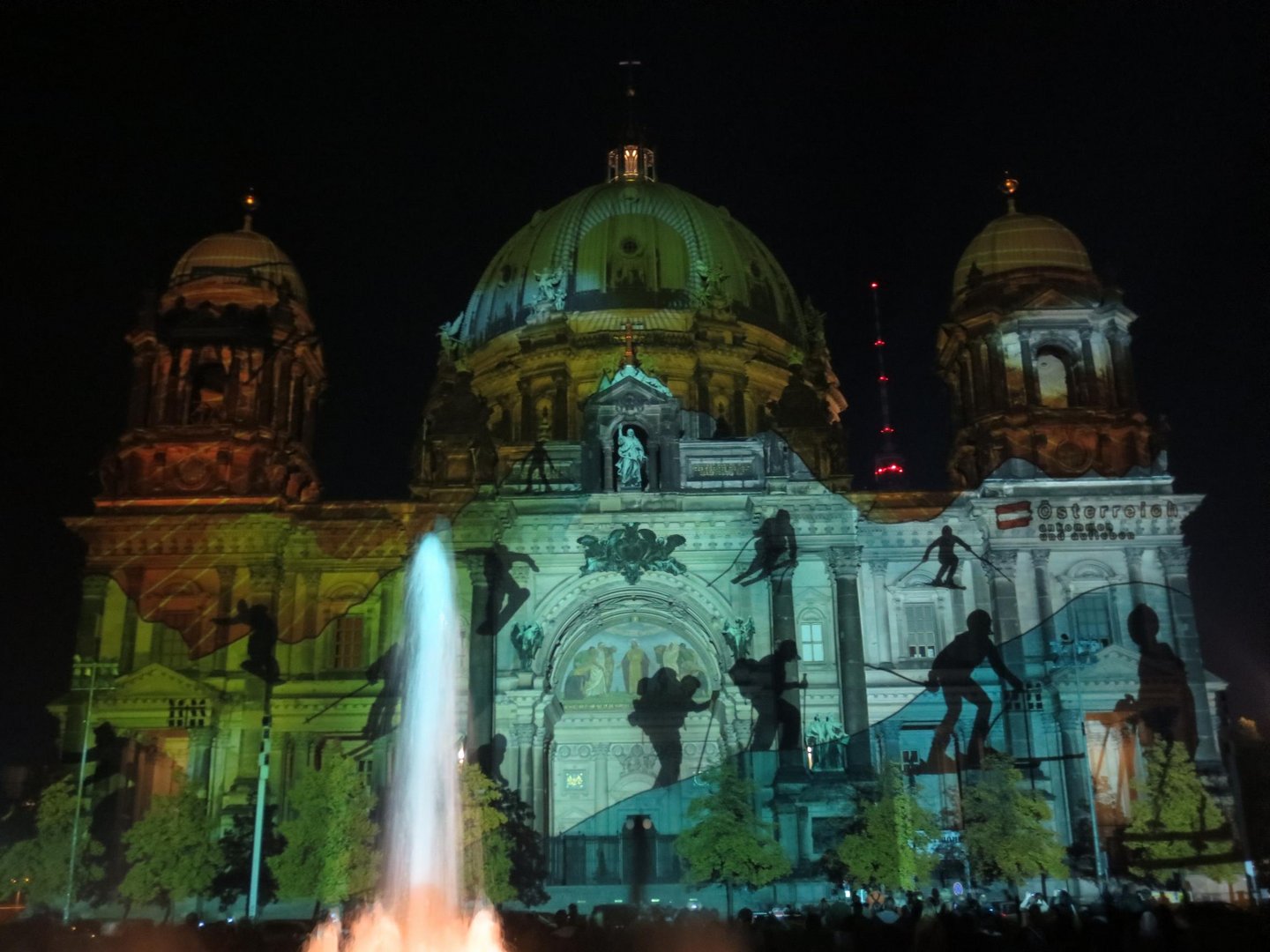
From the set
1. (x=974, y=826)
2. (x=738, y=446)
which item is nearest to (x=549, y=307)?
(x=738, y=446)

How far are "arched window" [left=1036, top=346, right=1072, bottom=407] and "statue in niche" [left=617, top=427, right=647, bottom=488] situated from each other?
18086 millimetres

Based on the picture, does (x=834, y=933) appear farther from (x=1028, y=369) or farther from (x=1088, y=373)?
(x=1088, y=373)

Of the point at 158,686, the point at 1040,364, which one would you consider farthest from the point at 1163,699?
the point at 158,686

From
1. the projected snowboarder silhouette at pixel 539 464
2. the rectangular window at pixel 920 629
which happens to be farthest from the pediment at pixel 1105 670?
Answer: the projected snowboarder silhouette at pixel 539 464

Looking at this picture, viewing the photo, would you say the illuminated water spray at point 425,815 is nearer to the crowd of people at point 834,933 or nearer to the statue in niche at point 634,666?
the crowd of people at point 834,933

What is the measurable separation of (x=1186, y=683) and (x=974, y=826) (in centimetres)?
1206

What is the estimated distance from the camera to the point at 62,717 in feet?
172

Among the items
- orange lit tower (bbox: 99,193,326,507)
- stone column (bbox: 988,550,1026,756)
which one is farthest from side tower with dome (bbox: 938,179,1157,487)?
orange lit tower (bbox: 99,193,326,507)

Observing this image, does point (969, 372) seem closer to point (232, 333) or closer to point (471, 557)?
point (471, 557)

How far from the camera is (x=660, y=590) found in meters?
56.0

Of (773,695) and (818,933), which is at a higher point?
(773,695)

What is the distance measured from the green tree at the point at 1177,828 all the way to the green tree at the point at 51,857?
36.9 m

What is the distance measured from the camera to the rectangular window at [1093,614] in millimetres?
55062

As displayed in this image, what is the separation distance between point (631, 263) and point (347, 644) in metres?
27.3
